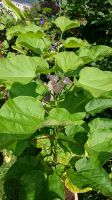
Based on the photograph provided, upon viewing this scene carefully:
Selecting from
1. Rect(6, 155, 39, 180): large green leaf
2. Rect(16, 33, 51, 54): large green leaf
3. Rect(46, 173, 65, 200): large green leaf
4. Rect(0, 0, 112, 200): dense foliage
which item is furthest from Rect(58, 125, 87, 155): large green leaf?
Rect(16, 33, 51, 54): large green leaf

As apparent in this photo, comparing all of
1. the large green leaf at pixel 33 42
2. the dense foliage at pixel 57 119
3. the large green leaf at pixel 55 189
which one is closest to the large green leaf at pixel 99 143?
the dense foliage at pixel 57 119

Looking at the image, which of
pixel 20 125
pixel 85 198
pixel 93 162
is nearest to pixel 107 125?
pixel 93 162

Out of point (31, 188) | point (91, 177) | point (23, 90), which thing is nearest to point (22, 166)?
point (31, 188)

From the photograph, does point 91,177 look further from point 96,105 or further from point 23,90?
point 23,90

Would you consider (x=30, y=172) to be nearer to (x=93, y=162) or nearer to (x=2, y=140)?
(x=93, y=162)

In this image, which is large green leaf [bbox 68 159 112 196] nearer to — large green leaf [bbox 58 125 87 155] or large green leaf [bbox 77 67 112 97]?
large green leaf [bbox 58 125 87 155]

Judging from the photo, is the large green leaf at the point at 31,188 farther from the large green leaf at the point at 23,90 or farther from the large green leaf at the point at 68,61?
the large green leaf at the point at 68,61
